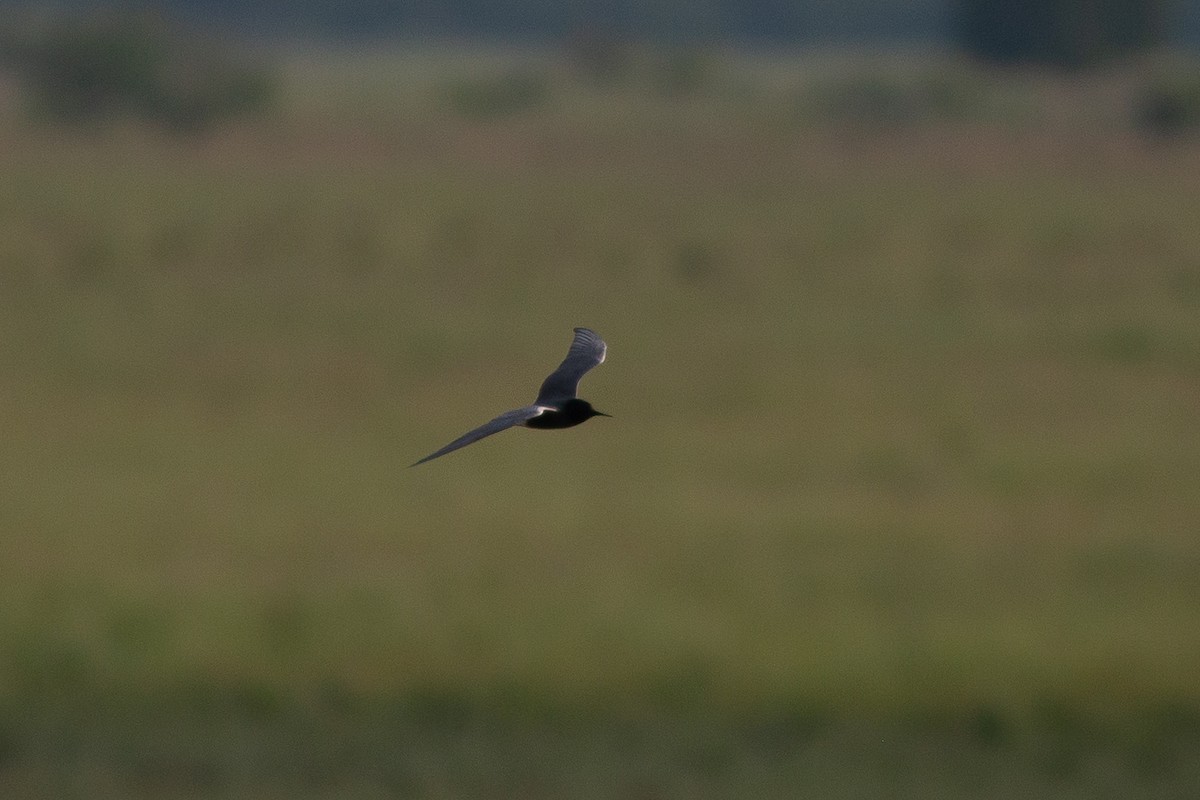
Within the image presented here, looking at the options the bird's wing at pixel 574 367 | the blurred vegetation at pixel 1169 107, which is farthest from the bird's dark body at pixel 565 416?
the blurred vegetation at pixel 1169 107

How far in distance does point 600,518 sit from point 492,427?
13937 mm

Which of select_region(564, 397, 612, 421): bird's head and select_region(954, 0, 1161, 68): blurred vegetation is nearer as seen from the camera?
select_region(564, 397, 612, 421): bird's head

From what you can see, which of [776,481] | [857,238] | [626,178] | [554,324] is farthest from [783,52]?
[776,481]

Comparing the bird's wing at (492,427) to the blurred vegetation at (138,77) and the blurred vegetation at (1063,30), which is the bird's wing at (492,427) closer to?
the blurred vegetation at (138,77)

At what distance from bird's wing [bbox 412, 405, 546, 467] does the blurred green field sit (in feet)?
30.7

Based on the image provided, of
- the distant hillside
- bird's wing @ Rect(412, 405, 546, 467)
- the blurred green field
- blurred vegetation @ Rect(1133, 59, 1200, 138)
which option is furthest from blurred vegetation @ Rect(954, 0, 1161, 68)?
bird's wing @ Rect(412, 405, 546, 467)

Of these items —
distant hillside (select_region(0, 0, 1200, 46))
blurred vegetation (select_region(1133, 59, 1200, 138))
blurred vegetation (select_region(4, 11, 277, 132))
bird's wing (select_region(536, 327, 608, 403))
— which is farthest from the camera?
distant hillside (select_region(0, 0, 1200, 46))

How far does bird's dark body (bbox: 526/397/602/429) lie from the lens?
600 centimetres

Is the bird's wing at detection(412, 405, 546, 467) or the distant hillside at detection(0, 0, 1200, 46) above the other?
the distant hillside at detection(0, 0, 1200, 46)

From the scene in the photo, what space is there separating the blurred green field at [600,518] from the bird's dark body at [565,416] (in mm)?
9231

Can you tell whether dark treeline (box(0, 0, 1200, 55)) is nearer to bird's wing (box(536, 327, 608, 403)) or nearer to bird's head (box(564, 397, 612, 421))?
bird's wing (box(536, 327, 608, 403))

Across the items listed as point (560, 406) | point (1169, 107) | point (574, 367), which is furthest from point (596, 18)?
point (560, 406)

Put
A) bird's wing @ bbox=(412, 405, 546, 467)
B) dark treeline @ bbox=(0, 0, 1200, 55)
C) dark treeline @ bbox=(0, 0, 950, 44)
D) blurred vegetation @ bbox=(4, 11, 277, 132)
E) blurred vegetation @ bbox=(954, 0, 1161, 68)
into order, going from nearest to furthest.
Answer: bird's wing @ bbox=(412, 405, 546, 467) → blurred vegetation @ bbox=(4, 11, 277, 132) → blurred vegetation @ bbox=(954, 0, 1161, 68) → dark treeline @ bbox=(0, 0, 1200, 55) → dark treeline @ bbox=(0, 0, 950, 44)

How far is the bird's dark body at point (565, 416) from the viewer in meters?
6.00
